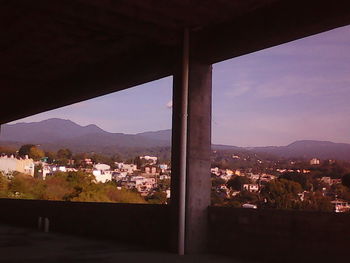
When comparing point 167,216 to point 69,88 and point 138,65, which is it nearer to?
point 138,65

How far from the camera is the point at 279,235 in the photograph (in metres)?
8.10

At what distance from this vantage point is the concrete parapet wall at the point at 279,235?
7.37 m

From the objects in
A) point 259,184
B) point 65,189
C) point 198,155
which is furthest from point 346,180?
point 65,189

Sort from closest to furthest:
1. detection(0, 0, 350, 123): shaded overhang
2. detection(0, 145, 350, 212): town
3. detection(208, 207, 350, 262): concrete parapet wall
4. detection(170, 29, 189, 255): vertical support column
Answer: detection(208, 207, 350, 262): concrete parapet wall → detection(0, 0, 350, 123): shaded overhang → detection(170, 29, 189, 255): vertical support column → detection(0, 145, 350, 212): town

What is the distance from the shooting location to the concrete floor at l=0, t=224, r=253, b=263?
803 centimetres

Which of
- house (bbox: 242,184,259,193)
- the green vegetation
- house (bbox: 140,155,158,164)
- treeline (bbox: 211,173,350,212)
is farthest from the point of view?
house (bbox: 140,155,158,164)

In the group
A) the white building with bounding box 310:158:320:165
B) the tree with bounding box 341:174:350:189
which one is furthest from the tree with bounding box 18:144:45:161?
the tree with bounding box 341:174:350:189

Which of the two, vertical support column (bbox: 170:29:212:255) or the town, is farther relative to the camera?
the town

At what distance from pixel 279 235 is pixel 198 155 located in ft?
8.07

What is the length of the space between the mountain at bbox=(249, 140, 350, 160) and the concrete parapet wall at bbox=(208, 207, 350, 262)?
9.10 meters

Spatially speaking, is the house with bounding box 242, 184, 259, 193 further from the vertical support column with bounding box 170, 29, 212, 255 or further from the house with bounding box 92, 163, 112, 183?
the house with bounding box 92, 163, 112, 183

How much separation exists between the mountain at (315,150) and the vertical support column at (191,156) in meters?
8.81

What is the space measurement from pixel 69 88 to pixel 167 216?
245 inches

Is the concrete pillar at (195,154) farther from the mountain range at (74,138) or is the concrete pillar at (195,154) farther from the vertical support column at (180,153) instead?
the mountain range at (74,138)
